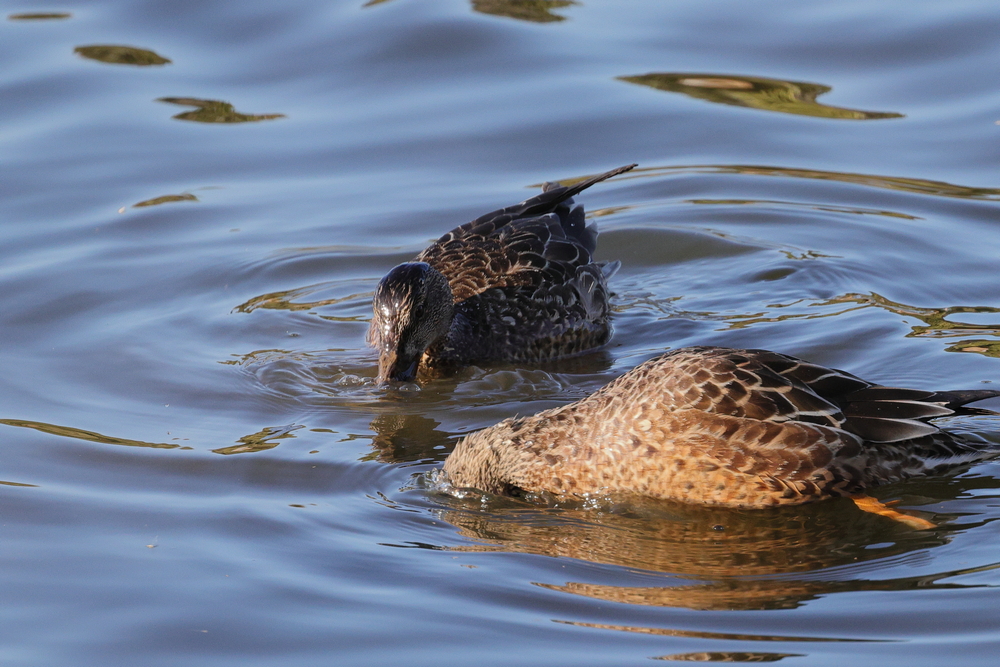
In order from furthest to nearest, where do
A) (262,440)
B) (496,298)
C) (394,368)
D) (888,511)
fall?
(496,298)
(394,368)
(262,440)
(888,511)

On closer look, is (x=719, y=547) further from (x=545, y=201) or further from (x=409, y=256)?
(x=409, y=256)

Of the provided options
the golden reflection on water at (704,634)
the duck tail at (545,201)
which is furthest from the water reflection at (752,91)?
the golden reflection on water at (704,634)

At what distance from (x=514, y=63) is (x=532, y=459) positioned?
748cm

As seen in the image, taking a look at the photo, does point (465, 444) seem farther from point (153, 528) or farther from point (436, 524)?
point (153, 528)

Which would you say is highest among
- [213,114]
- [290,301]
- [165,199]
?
[213,114]

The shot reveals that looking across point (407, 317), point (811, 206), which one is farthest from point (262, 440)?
point (811, 206)

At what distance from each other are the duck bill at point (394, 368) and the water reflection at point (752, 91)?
5.47 m

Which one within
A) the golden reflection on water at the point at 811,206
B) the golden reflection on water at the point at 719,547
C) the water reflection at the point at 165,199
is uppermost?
the golden reflection on water at the point at 811,206

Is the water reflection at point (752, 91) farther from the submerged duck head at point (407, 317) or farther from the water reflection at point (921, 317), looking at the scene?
the submerged duck head at point (407, 317)

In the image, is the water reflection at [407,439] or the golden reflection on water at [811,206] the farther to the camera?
the golden reflection on water at [811,206]

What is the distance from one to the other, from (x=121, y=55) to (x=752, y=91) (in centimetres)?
639

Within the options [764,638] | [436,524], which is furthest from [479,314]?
[764,638]

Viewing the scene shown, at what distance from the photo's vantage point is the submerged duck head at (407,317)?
8398 mm

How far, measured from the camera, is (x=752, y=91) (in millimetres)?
12625
